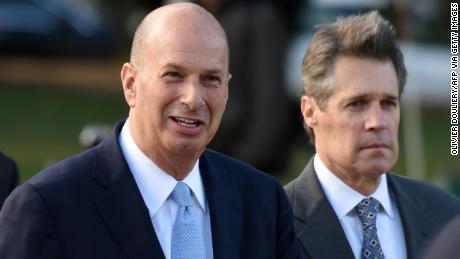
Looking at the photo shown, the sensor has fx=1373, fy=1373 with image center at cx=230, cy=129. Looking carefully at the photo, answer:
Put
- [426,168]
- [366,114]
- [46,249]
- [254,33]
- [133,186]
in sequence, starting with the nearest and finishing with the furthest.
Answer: [46,249], [133,186], [366,114], [254,33], [426,168]

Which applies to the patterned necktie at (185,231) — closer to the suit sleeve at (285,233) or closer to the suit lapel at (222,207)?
the suit lapel at (222,207)

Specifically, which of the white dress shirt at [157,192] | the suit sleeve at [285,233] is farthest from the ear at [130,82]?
the suit sleeve at [285,233]

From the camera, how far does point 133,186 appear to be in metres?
4.28

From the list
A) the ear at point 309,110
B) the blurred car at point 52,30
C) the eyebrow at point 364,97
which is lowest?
the blurred car at point 52,30

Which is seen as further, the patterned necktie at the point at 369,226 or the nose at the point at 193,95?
the patterned necktie at the point at 369,226

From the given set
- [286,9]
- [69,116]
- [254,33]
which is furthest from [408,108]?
[254,33]

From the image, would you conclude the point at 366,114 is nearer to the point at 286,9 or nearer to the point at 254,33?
the point at 254,33

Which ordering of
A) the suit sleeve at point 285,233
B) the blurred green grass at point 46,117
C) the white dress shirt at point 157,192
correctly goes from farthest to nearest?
the blurred green grass at point 46,117 → the suit sleeve at point 285,233 → the white dress shirt at point 157,192

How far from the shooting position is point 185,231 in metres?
4.27

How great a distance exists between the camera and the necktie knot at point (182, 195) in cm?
434

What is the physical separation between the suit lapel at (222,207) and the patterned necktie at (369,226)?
2.42 ft

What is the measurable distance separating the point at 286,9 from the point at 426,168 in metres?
4.15

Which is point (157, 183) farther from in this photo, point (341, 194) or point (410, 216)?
point (410, 216)

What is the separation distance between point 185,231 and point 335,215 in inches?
39.5
